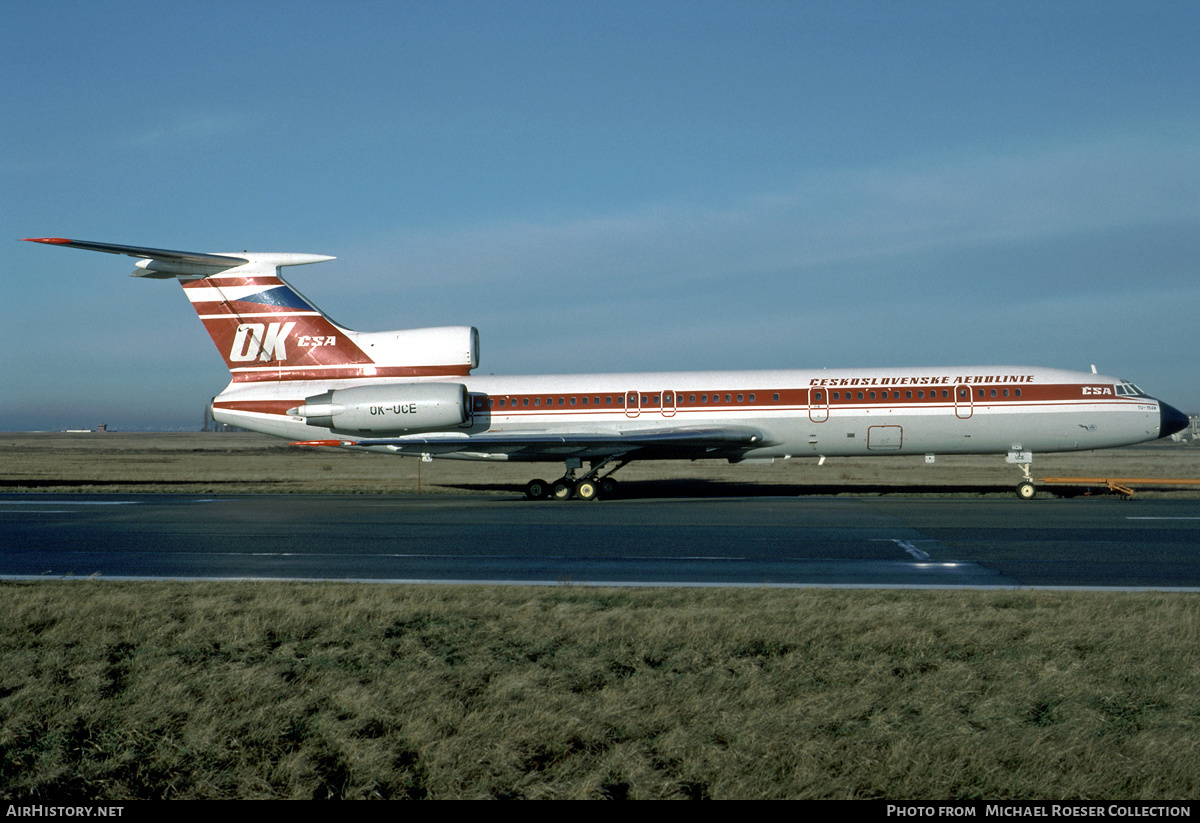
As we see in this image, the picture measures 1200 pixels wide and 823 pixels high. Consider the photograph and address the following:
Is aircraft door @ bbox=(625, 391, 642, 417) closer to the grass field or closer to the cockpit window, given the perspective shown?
the cockpit window

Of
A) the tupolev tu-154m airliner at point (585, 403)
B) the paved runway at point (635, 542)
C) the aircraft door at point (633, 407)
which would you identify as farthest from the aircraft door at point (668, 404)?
the paved runway at point (635, 542)

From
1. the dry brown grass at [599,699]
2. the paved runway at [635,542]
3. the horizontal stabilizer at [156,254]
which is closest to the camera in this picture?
the dry brown grass at [599,699]

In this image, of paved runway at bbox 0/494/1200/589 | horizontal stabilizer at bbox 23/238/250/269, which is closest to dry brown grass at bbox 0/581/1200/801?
paved runway at bbox 0/494/1200/589

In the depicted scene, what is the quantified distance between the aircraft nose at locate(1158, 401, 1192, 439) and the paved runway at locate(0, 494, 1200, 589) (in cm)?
297

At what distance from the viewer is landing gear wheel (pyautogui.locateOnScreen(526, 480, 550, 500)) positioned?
81.1 feet

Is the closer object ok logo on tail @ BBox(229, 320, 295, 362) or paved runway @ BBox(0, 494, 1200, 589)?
paved runway @ BBox(0, 494, 1200, 589)

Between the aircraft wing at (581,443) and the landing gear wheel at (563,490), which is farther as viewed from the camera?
the landing gear wheel at (563,490)

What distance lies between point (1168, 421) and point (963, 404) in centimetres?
585

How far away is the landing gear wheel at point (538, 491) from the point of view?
24719mm

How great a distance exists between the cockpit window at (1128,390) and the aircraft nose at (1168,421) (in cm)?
60

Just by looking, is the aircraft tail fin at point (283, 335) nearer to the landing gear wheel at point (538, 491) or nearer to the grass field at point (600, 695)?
the landing gear wheel at point (538, 491)

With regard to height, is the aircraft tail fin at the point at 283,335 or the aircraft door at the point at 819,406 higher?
the aircraft tail fin at the point at 283,335

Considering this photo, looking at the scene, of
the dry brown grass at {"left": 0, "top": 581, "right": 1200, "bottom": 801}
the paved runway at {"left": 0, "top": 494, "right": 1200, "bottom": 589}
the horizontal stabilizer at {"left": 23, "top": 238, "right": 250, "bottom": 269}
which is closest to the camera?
the dry brown grass at {"left": 0, "top": 581, "right": 1200, "bottom": 801}

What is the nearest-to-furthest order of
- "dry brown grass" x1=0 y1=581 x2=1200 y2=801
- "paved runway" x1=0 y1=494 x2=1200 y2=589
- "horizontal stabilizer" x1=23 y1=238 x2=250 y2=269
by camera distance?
1. "dry brown grass" x1=0 y1=581 x2=1200 y2=801
2. "paved runway" x1=0 y1=494 x2=1200 y2=589
3. "horizontal stabilizer" x1=23 y1=238 x2=250 y2=269
